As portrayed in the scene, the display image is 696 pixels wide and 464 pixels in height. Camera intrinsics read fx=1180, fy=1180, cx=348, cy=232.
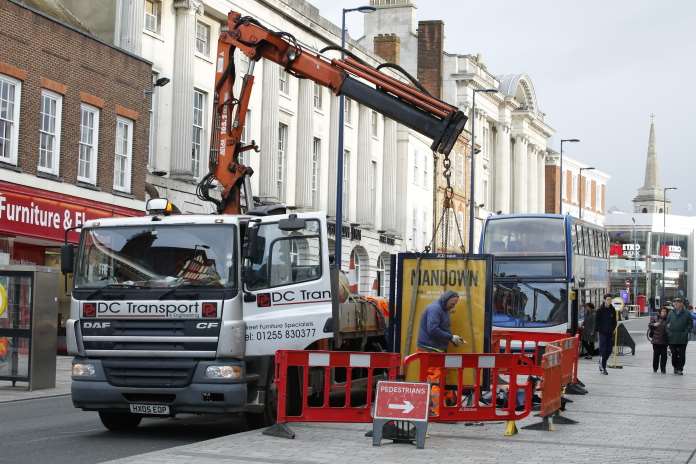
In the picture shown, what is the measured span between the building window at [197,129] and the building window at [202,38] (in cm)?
154

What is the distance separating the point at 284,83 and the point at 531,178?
171 ft

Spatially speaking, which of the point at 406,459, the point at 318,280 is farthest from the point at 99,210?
the point at 406,459

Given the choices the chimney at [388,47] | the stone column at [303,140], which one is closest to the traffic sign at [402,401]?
the stone column at [303,140]

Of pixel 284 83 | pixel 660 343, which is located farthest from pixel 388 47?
pixel 660 343

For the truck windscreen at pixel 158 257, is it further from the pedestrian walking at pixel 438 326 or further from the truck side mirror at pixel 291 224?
the pedestrian walking at pixel 438 326

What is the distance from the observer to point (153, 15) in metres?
38.1

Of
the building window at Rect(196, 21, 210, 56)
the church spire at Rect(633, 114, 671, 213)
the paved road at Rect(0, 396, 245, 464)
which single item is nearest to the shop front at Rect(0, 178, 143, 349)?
the paved road at Rect(0, 396, 245, 464)

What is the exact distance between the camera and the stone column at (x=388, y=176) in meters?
60.2

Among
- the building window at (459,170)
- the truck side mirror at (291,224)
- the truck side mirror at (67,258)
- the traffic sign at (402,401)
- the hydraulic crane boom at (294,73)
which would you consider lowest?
the traffic sign at (402,401)

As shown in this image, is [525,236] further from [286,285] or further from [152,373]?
[152,373]

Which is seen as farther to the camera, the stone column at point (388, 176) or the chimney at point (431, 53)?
the chimney at point (431, 53)

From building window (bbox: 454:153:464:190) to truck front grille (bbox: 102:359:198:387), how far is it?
6244 centimetres

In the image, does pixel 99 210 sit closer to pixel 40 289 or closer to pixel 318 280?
pixel 40 289

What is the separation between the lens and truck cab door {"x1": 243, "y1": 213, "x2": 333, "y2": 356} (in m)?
13.8
